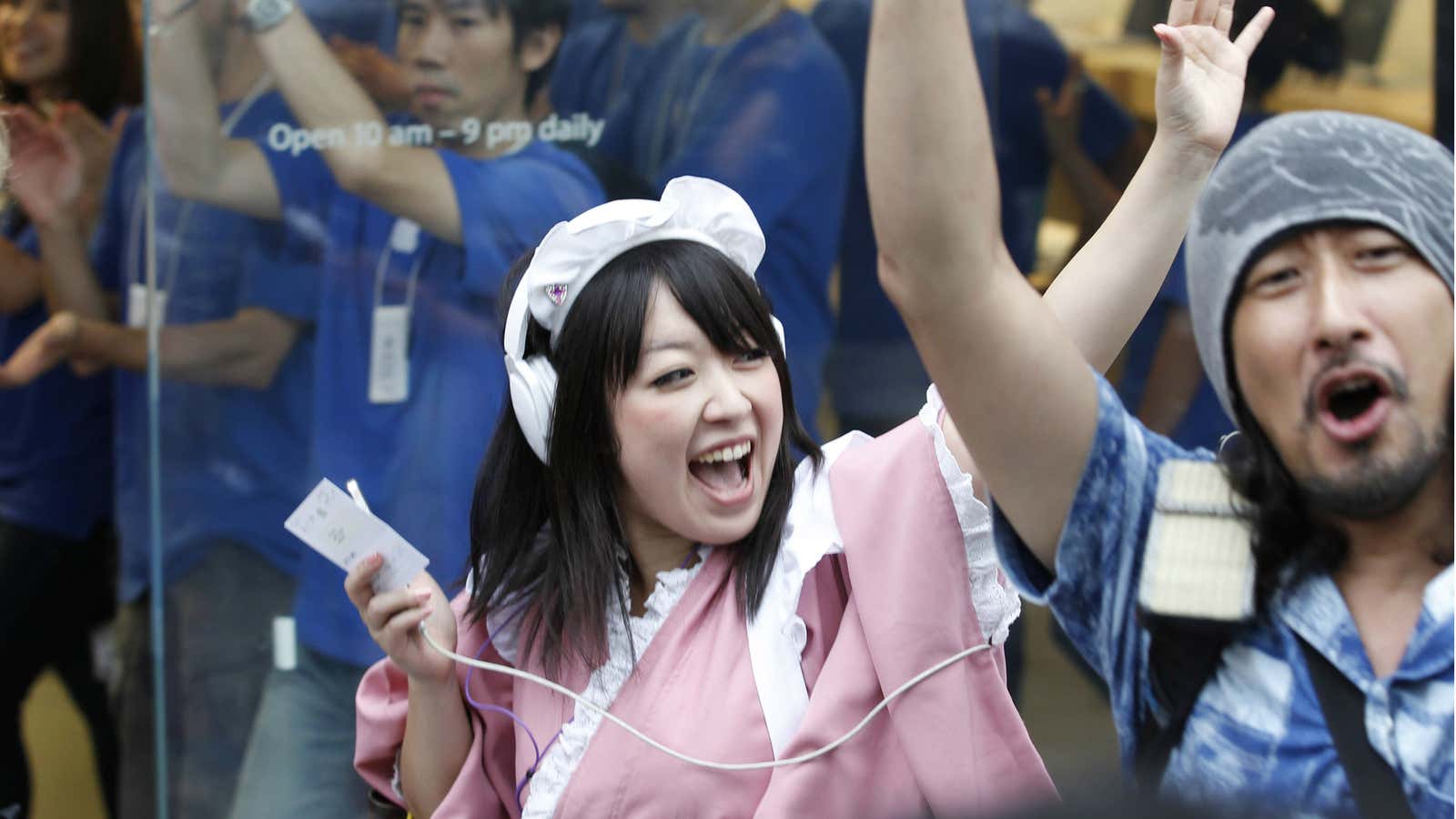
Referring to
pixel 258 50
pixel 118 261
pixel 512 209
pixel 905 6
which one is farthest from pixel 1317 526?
pixel 118 261

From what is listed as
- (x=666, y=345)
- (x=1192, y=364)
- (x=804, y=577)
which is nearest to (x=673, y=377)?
(x=666, y=345)

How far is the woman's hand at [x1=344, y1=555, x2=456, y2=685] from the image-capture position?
1721mm

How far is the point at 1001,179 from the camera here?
3057 millimetres

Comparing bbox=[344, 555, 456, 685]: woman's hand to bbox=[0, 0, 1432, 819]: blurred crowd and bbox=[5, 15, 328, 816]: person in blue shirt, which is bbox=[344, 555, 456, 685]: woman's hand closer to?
bbox=[0, 0, 1432, 819]: blurred crowd

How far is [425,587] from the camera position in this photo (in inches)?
70.4

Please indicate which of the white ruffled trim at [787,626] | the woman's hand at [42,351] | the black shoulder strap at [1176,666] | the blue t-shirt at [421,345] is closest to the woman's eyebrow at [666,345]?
the white ruffled trim at [787,626]

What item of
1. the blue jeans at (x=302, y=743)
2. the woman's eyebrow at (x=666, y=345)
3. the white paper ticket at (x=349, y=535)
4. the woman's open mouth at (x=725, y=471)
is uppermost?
the woman's eyebrow at (x=666, y=345)

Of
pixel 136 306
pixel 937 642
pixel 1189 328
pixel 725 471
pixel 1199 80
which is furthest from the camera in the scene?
pixel 136 306

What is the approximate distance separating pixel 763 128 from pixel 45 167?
145 centimetres

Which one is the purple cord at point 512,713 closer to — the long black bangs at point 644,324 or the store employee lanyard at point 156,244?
the long black bangs at point 644,324

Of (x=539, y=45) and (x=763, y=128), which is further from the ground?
(x=539, y=45)

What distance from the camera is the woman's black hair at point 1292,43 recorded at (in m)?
3.02

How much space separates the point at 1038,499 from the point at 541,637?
2.42 feet

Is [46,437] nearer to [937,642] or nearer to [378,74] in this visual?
[378,74]
